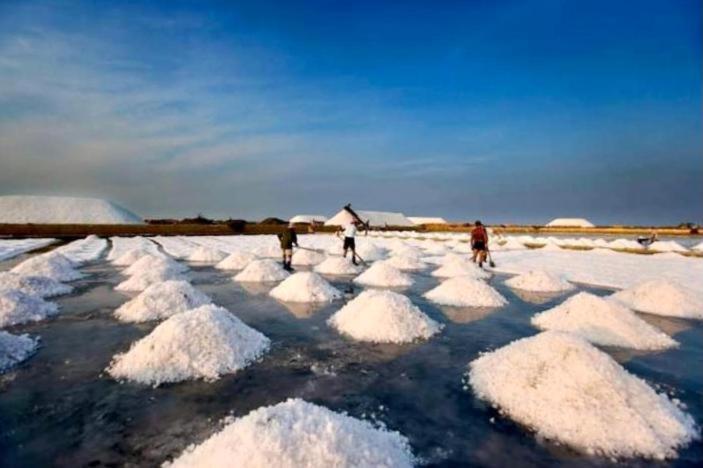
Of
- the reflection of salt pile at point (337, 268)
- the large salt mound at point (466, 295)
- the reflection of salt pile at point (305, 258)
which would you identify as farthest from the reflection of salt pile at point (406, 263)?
the large salt mound at point (466, 295)

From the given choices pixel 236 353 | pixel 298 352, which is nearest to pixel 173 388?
pixel 236 353

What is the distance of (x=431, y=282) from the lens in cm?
1021

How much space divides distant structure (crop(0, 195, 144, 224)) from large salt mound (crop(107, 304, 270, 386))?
66437mm

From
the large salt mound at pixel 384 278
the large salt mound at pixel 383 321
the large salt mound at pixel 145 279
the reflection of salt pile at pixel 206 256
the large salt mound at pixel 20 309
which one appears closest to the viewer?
the large salt mound at pixel 383 321

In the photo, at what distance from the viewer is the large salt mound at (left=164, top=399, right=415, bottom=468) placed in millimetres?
2346

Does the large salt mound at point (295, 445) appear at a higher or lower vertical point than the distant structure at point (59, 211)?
lower

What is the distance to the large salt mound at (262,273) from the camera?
995 centimetres

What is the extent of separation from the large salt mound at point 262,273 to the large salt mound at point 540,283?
5.03 metres

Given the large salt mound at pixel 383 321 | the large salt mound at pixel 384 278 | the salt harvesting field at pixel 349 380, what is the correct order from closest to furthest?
the salt harvesting field at pixel 349 380
the large salt mound at pixel 383 321
the large salt mound at pixel 384 278

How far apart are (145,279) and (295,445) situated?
7609mm

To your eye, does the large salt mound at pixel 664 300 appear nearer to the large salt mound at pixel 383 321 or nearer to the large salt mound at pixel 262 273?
the large salt mound at pixel 383 321

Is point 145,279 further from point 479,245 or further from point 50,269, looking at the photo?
point 479,245

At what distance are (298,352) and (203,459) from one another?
7.85ft

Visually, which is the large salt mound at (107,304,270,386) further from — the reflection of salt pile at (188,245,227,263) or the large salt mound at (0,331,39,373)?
the reflection of salt pile at (188,245,227,263)
